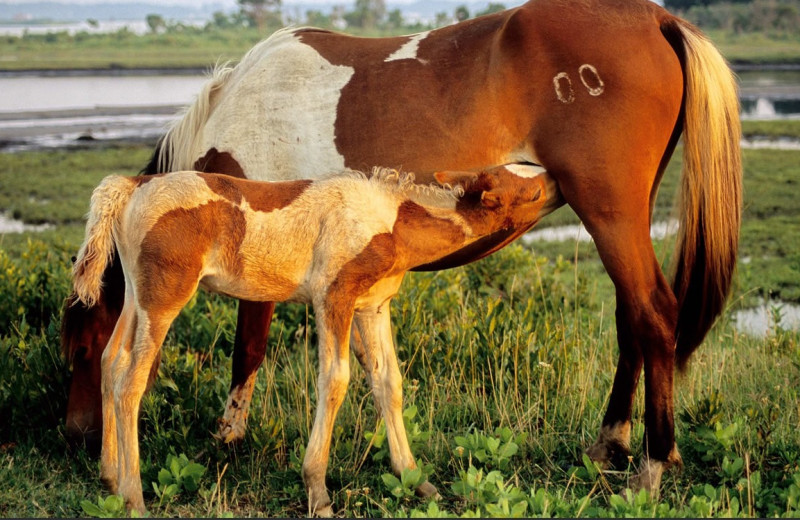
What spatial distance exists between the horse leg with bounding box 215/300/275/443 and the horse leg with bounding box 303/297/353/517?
40.4 inches

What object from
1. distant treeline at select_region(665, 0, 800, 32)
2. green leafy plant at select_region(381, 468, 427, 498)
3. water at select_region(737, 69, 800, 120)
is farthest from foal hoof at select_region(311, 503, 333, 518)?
distant treeline at select_region(665, 0, 800, 32)

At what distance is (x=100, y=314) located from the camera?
4.76 m

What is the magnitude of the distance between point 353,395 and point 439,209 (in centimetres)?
181

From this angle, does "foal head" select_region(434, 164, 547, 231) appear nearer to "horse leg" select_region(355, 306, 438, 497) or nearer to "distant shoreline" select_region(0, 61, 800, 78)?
"horse leg" select_region(355, 306, 438, 497)

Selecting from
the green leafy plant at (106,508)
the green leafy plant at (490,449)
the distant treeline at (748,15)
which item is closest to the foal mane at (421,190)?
the green leafy plant at (490,449)

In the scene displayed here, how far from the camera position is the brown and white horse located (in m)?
4.38

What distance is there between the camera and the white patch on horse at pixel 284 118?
4.79m

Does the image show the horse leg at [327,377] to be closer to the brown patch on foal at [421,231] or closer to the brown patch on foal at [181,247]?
the brown patch on foal at [421,231]

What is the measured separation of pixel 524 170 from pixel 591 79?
0.71 m

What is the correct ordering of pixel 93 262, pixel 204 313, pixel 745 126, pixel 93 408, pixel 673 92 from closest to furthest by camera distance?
pixel 93 262, pixel 673 92, pixel 93 408, pixel 204 313, pixel 745 126

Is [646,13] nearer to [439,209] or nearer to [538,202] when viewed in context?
[538,202]

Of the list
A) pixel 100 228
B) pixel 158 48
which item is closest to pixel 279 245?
pixel 100 228

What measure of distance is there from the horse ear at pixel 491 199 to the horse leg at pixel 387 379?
64 cm

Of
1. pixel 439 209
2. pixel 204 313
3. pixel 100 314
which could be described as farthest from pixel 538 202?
pixel 204 313
